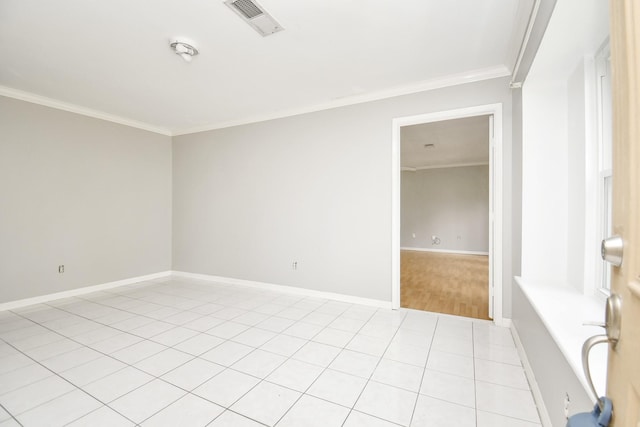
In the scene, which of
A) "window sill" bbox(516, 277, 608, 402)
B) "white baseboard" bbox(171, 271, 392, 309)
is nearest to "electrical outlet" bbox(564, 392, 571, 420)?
"window sill" bbox(516, 277, 608, 402)

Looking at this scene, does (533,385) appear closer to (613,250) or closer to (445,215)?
(613,250)

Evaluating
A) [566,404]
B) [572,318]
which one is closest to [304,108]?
[572,318]

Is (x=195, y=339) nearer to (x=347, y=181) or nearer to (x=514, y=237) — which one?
(x=347, y=181)

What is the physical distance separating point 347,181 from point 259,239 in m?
1.67

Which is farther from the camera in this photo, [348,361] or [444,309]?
[444,309]

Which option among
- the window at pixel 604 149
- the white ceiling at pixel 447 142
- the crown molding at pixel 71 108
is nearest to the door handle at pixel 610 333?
the window at pixel 604 149

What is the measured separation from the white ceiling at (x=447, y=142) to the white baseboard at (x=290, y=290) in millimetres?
2737

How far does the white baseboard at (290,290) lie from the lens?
3382mm

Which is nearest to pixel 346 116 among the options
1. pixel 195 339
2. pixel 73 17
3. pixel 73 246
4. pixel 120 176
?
pixel 73 17

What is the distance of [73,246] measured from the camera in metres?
3.80

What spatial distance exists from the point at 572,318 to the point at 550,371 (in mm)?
306

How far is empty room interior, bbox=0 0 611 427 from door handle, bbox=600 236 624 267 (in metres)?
0.67

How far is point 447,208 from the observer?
8125 mm

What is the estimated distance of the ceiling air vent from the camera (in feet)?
6.23
